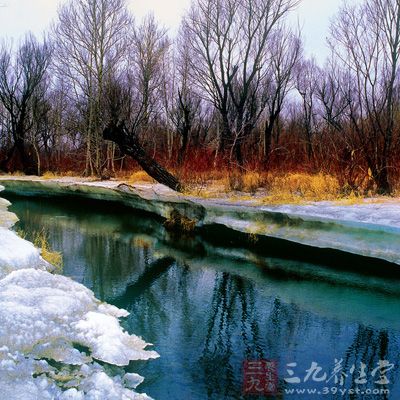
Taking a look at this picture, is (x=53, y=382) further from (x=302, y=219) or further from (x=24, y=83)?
(x=24, y=83)

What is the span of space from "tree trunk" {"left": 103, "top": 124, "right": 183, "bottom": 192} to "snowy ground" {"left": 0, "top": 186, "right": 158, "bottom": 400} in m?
6.38

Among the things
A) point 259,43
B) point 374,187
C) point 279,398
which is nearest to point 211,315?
point 279,398

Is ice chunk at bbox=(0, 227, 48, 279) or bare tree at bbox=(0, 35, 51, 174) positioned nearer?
ice chunk at bbox=(0, 227, 48, 279)

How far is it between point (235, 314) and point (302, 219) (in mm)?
3121

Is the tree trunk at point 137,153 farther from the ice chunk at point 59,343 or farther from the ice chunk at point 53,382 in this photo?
the ice chunk at point 53,382

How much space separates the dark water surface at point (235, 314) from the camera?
12.6ft

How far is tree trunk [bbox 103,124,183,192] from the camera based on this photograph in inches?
444

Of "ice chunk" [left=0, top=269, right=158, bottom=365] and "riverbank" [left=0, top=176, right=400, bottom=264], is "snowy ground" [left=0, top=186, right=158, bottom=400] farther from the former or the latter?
"riverbank" [left=0, top=176, right=400, bottom=264]

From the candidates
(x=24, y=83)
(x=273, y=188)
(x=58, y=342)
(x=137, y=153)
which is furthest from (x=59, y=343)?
(x=24, y=83)

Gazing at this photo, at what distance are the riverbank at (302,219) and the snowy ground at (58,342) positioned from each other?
12.8 feet

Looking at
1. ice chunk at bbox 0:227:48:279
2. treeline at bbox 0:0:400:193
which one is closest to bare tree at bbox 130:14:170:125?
treeline at bbox 0:0:400:193

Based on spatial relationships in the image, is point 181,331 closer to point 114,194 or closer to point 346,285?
point 346,285

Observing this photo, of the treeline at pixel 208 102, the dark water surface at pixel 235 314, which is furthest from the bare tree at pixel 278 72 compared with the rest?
the dark water surface at pixel 235 314

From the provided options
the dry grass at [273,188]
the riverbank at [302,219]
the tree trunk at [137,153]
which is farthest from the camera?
the tree trunk at [137,153]
